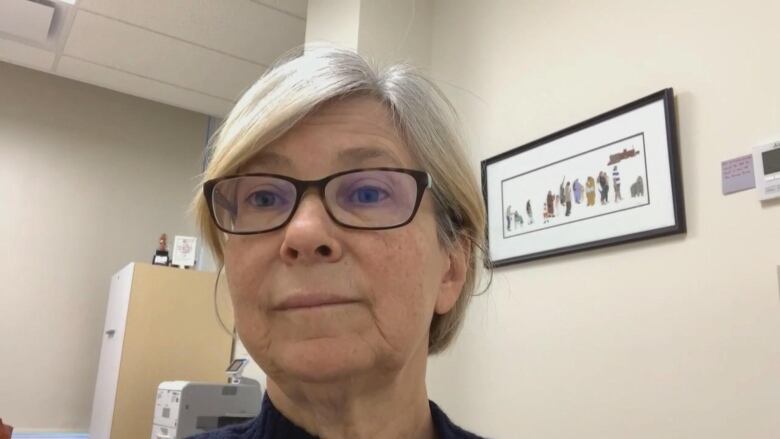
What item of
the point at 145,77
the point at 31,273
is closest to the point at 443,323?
the point at 145,77

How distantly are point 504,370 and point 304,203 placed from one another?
1124mm

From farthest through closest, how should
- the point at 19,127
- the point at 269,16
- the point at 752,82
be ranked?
the point at 19,127 < the point at 269,16 < the point at 752,82

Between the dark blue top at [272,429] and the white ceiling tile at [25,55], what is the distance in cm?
275

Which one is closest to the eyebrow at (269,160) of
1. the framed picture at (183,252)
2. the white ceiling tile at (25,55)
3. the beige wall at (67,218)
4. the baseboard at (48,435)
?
the framed picture at (183,252)

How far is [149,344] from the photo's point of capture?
2.56 m

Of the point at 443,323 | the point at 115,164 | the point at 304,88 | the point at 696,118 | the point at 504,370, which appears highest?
the point at 115,164

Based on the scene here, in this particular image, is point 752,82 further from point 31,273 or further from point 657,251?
point 31,273

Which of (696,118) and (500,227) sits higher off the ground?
(696,118)

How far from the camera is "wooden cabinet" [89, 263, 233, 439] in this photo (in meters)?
2.48

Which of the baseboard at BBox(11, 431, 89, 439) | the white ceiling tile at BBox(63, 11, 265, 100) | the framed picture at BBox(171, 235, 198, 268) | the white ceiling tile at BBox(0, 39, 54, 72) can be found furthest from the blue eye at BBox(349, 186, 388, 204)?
the baseboard at BBox(11, 431, 89, 439)

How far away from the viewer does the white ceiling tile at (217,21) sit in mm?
2410

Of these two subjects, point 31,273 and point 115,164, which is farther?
point 115,164

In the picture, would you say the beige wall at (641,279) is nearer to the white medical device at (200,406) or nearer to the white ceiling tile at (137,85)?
the white medical device at (200,406)

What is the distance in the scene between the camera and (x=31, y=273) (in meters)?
3.14
